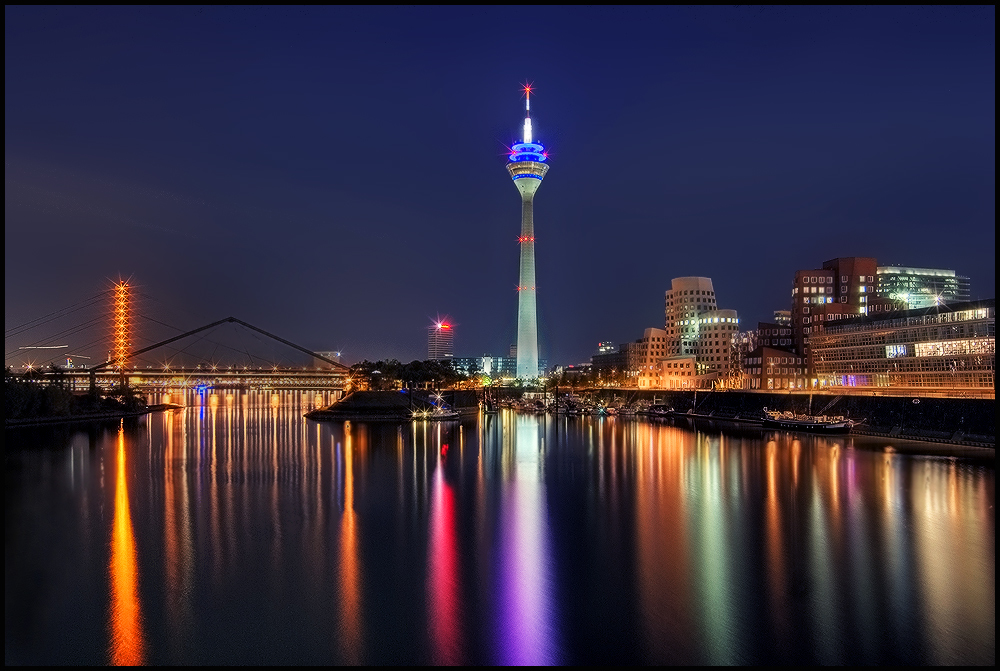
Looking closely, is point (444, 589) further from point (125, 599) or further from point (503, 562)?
point (125, 599)

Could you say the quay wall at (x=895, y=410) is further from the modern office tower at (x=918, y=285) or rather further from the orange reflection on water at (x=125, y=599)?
the orange reflection on water at (x=125, y=599)

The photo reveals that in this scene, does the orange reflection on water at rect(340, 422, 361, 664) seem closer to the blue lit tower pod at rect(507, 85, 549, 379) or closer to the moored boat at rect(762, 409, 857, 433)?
the moored boat at rect(762, 409, 857, 433)

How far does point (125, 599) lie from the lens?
1191 cm

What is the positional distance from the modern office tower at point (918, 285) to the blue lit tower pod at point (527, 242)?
46.2m

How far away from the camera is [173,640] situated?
10.3 metres

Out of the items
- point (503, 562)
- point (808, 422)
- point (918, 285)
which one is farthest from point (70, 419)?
point (918, 285)

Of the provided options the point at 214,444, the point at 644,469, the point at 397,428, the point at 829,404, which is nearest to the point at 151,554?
the point at 644,469

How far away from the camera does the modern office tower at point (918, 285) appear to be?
71562mm

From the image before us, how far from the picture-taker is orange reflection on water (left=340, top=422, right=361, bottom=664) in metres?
10.2

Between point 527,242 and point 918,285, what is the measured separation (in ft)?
164

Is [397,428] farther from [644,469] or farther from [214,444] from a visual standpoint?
[644,469]

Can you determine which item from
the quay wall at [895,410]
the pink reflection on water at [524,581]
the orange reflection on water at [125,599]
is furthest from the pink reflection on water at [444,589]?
the quay wall at [895,410]

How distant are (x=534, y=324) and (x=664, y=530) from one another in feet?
294

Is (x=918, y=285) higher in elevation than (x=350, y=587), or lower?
higher
